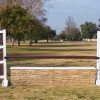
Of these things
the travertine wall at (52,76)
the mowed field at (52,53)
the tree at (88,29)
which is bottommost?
the mowed field at (52,53)

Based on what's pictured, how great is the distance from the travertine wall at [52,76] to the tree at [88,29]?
432 feet

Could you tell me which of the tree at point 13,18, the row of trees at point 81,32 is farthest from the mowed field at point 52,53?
the row of trees at point 81,32

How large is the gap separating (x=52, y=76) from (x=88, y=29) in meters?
133

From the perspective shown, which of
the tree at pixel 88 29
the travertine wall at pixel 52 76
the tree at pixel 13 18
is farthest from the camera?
the tree at pixel 88 29

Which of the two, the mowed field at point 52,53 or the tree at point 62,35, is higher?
the tree at point 62,35

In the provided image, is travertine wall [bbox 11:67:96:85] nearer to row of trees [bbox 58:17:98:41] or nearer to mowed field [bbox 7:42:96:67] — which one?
mowed field [bbox 7:42:96:67]

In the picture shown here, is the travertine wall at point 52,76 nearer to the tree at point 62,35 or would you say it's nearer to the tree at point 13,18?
the tree at point 13,18

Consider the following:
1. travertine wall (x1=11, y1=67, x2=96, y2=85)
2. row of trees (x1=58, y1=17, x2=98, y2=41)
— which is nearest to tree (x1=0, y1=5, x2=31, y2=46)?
travertine wall (x1=11, y1=67, x2=96, y2=85)

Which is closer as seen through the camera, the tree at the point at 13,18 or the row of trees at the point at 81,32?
the tree at the point at 13,18

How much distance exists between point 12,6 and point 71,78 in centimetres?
4747

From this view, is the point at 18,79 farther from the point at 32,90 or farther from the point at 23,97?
the point at 23,97

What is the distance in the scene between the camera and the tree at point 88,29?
14500 cm

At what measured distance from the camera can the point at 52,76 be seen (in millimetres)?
13422

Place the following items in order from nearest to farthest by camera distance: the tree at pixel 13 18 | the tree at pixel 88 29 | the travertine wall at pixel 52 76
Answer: the travertine wall at pixel 52 76
the tree at pixel 13 18
the tree at pixel 88 29
